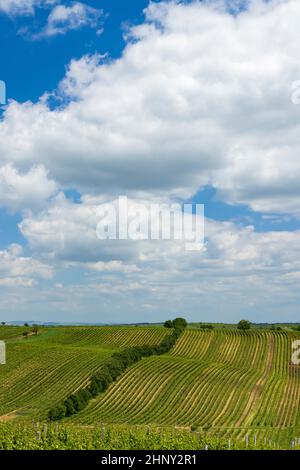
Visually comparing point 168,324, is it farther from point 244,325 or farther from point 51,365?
point 51,365

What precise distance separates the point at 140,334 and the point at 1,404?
2437 inches

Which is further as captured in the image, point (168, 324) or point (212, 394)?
point (168, 324)

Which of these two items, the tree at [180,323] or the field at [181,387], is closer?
the field at [181,387]

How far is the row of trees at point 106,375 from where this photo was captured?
81706 mm

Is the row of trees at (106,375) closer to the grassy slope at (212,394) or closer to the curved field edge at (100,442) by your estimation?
the grassy slope at (212,394)

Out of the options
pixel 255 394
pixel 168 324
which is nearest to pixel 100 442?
pixel 255 394

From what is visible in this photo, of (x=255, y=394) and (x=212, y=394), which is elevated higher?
(x=212, y=394)

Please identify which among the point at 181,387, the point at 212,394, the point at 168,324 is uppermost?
the point at 168,324

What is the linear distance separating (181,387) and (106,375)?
13.6 m

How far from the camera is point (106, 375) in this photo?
97.0m

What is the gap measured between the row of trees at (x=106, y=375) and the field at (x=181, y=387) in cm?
133


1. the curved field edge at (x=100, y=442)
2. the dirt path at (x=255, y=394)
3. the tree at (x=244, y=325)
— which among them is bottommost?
the dirt path at (x=255, y=394)

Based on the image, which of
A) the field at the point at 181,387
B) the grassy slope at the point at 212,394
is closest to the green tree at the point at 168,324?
the field at the point at 181,387
